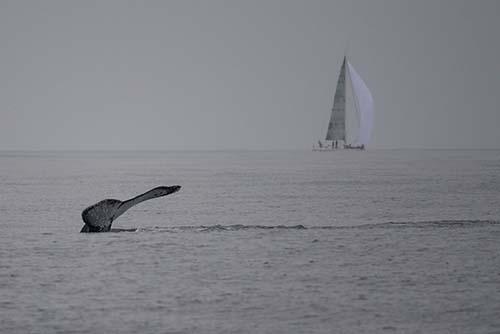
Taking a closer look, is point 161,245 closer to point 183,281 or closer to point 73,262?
point 73,262

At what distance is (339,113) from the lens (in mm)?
143500

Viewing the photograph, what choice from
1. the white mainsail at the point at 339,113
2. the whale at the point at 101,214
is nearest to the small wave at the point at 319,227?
the whale at the point at 101,214

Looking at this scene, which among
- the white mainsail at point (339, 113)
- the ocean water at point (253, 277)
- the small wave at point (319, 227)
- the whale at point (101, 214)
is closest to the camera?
the ocean water at point (253, 277)

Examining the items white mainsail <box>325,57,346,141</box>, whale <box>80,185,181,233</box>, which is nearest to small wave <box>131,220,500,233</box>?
whale <box>80,185,181,233</box>

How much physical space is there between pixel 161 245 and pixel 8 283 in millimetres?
5231

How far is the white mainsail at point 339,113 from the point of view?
143m

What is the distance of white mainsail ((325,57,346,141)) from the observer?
142625mm

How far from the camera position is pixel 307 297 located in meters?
12.1

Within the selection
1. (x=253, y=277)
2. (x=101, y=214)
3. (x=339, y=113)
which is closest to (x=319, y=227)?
(x=101, y=214)

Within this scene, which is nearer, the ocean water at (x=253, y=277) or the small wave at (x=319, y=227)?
the ocean water at (x=253, y=277)

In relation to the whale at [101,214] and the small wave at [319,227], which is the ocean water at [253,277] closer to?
the small wave at [319,227]

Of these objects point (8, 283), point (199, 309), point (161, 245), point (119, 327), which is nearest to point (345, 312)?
point (199, 309)

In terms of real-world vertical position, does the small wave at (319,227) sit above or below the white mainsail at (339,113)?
below

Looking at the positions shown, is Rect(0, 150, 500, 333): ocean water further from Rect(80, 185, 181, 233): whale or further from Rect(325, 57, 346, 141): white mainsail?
Rect(325, 57, 346, 141): white mainsail
